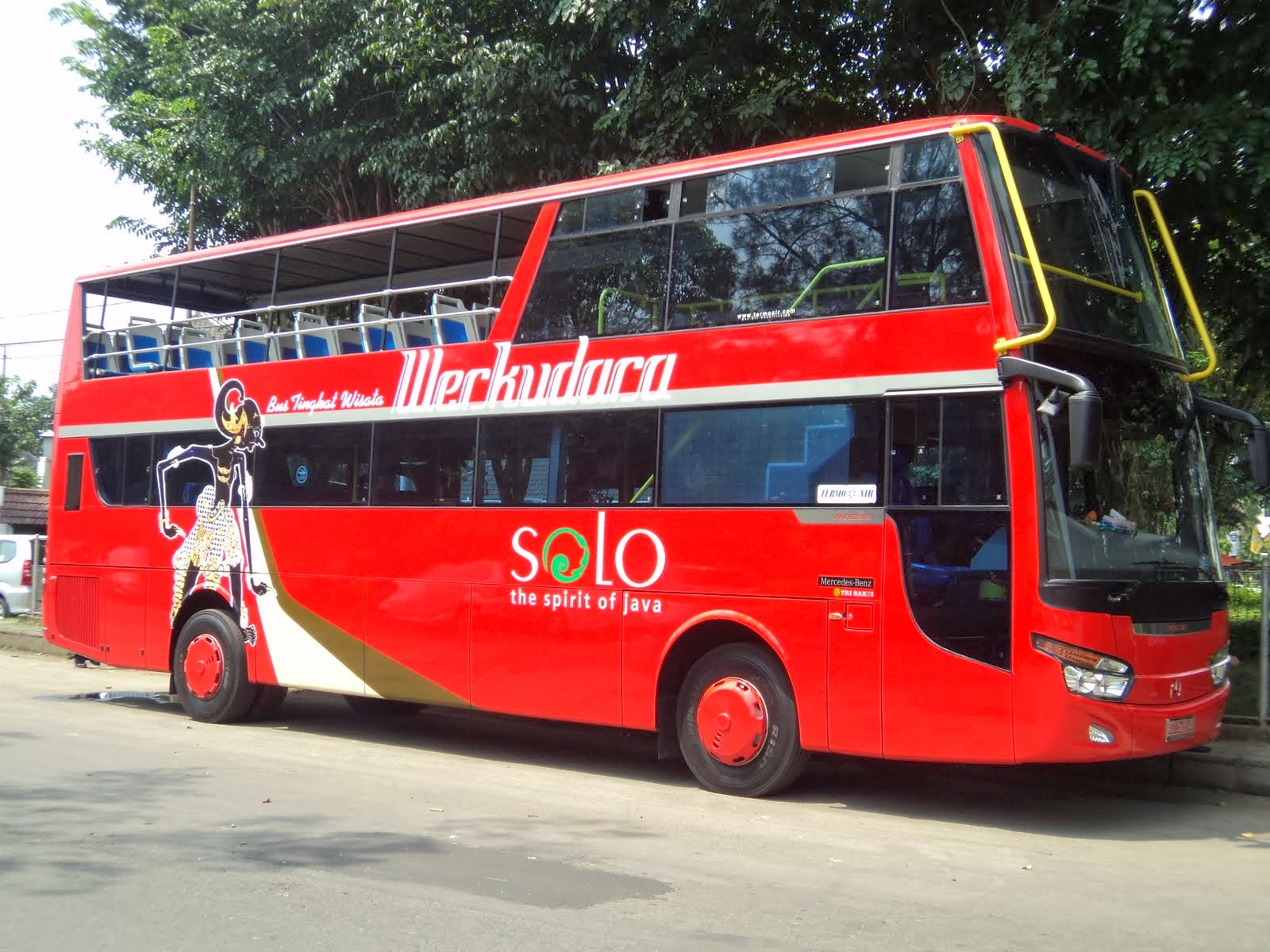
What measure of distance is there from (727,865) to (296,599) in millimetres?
6144

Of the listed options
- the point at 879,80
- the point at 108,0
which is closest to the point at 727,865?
the point at 879,80

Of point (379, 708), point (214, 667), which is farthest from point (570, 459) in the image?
point (379, 708)

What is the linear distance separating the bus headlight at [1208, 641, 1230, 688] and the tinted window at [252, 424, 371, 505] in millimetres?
6747

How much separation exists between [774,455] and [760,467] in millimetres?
131

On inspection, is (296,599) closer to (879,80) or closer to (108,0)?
(879,80)

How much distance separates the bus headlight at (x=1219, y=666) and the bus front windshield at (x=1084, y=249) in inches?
78.3

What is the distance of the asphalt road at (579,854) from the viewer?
5199mm

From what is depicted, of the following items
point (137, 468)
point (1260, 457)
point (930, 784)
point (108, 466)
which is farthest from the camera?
point (108, 466)

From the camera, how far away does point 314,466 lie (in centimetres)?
1113

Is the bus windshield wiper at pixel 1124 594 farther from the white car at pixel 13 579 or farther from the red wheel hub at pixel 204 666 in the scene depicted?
the white car at pixel 13 579

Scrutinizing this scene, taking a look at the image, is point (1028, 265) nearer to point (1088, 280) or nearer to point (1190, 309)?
point (1088, 280)

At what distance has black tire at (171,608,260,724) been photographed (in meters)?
11.8

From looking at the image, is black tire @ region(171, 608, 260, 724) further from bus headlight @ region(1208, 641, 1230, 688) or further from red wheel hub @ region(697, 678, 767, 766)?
bus headlight @ region(1208, 641, 1230, 688)

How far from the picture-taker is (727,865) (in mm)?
6398
